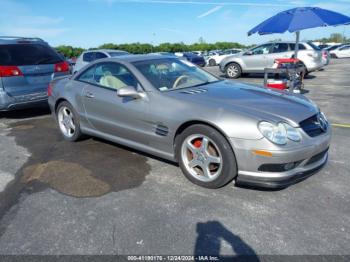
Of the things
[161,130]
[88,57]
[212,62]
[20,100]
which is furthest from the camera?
[212,62]

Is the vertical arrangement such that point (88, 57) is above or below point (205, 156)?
above

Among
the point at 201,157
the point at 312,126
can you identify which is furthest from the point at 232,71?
the point at 201,157

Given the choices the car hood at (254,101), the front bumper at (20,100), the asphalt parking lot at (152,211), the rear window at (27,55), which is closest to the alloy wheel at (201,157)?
the asphalt parking lot at (152,211)

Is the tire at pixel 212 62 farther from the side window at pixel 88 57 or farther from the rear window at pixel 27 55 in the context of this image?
the rear window at pixel 27 55

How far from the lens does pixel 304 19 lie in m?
7.31

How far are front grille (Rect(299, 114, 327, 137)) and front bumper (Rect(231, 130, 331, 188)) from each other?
8cm

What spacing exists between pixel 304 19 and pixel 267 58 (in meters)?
6.17

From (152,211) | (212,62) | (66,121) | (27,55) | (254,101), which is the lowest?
(212,62)

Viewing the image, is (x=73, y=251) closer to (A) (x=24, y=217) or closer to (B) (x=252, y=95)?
(A) (x=24, y=217)

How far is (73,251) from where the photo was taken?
8.03 feet

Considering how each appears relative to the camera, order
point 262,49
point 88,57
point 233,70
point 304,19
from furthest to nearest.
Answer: point 233,70 → point 262,49 → point 88,57 → point 304,19

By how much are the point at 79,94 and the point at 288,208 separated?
3.33m

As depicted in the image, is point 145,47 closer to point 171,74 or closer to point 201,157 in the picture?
point 171,74

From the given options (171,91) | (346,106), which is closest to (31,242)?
(171,91)
